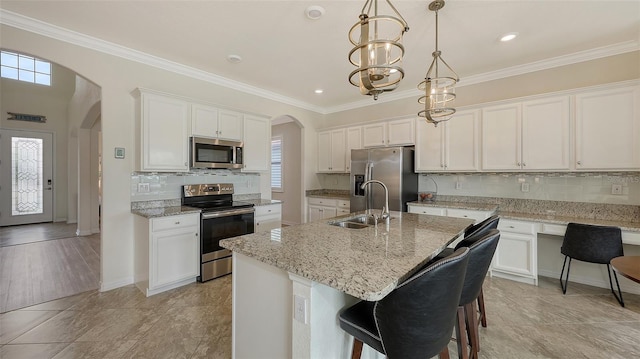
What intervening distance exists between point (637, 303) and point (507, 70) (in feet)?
9.80

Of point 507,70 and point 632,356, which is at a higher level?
point 507,70

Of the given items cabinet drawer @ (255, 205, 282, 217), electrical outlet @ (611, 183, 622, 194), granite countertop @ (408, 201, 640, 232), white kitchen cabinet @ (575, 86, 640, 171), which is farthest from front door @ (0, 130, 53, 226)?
electrical outlet @ (611, 183, 622, 194)

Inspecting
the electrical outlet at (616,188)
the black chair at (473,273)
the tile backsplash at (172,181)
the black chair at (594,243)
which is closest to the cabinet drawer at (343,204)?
the tile backsplash at (172,181)

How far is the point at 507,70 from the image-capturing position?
3631 millimetres

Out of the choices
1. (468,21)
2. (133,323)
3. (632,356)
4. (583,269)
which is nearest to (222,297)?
(133,323)

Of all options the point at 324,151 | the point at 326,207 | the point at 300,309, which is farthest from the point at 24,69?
the point at 300,309

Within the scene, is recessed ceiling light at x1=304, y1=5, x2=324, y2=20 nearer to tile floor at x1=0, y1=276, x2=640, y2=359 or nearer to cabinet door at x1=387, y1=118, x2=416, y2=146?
cabinet door at x1=387, y1=118, x2=416, y2=146

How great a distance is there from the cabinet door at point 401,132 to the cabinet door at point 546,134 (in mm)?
1409

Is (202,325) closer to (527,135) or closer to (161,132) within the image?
(161,132)

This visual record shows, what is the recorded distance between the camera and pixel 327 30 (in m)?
2.69

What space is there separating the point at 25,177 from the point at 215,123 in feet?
20.4

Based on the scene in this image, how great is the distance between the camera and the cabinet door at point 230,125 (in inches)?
146

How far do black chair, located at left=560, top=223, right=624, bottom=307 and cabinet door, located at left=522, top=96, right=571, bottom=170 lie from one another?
0.76 metres

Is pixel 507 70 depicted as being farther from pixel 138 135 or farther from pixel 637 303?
pixel 138 135
